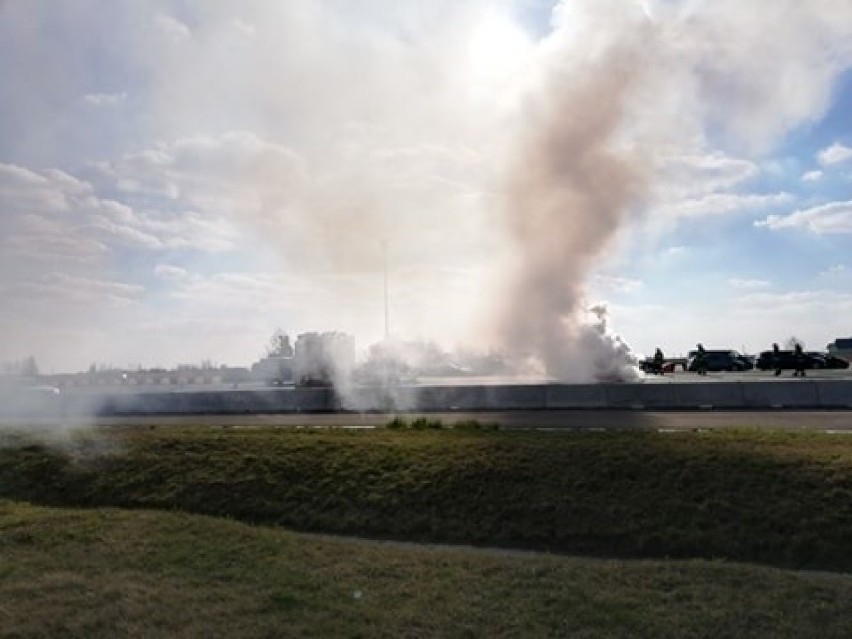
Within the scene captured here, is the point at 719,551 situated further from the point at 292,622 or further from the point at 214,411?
the point at 214,411

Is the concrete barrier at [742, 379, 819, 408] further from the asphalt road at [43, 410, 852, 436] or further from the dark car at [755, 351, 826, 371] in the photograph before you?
the dark car at [755, 351, 826, 371]

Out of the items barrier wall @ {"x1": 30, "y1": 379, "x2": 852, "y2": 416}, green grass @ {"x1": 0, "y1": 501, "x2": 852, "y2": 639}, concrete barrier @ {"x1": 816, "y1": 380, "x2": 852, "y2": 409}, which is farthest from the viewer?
barrier wall @ {"x1": 30, "y1": 379, "x2": 852, "y2": 416}

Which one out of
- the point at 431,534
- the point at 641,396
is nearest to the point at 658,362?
the point at 641,396

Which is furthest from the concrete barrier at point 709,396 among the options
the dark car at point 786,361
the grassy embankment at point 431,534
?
the dark car at point 786,361

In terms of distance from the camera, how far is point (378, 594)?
242 inches

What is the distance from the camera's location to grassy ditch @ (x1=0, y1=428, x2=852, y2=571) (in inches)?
300

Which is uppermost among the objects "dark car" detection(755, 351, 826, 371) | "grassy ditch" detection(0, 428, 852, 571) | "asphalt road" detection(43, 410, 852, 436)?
"dark car" detection(755, 351, 826, 371)

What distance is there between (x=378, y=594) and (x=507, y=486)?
11.2 feet

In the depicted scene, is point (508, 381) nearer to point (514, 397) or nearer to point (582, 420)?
point (514, 397)

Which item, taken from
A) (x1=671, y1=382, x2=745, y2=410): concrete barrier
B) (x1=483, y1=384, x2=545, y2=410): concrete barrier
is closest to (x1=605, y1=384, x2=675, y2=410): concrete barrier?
(x1=671, y1=382, x2=745, y2=410): concrete barrier

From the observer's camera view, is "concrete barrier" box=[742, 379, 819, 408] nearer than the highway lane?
No

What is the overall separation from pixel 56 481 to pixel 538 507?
709 cm

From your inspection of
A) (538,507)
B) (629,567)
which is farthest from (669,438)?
(629,567)

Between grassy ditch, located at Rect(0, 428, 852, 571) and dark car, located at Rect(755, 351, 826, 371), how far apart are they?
37488 mm
